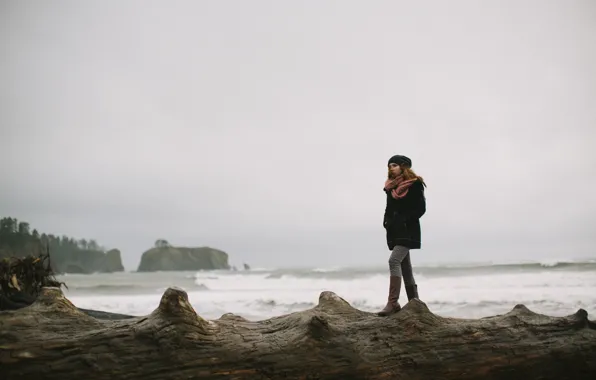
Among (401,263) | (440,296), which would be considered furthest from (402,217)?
(440,296)

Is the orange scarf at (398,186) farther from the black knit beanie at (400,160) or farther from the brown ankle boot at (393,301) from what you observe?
the brown ankle boot at (393,301)

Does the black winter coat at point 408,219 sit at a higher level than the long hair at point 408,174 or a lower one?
lower

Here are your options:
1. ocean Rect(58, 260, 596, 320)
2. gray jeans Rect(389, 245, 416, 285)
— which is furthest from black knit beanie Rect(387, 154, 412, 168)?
ocean Rect(58, 260, 596, 320)

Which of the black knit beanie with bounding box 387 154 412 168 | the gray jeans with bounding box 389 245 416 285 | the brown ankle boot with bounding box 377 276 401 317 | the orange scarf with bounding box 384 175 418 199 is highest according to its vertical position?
the black knit beanie with bounding box 387 154 412 168

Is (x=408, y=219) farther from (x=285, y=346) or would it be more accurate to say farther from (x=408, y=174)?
(x=285, y=346)

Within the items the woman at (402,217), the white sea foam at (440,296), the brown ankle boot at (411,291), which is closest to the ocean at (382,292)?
the white sea foam at (440,296)

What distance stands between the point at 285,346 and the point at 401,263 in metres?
1.41

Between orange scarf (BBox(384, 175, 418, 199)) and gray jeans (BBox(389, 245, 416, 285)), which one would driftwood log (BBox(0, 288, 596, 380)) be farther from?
orange scarf (BBox(384, 175, 418, 199))

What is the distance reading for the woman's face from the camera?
4.16m

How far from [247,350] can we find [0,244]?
34.2ft

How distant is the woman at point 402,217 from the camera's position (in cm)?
397

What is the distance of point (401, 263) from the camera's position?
13.5 feet

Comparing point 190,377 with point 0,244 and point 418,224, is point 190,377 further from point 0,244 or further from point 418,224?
point 0,244

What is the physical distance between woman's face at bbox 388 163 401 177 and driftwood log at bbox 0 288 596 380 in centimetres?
115
